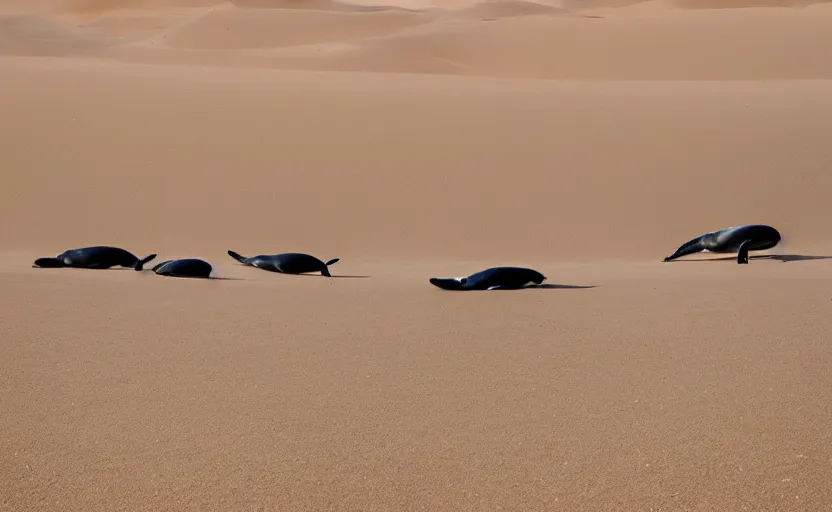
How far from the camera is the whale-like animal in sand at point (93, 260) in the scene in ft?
24.3

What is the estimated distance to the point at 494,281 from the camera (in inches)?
253

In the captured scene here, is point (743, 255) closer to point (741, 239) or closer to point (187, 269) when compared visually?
point (741, 239)

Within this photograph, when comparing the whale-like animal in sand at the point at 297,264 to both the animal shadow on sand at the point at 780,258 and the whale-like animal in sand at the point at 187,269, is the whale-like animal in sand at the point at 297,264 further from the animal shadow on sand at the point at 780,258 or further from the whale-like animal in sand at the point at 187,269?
the animal shadow on sand at the point at 780,258

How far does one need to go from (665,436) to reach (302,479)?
1.18m

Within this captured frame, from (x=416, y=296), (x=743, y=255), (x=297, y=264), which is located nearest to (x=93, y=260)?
(x=297, y=264)

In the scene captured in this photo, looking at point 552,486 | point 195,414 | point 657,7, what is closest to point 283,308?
point 195,414

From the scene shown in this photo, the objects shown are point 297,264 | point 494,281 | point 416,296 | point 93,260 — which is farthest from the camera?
point 93,260

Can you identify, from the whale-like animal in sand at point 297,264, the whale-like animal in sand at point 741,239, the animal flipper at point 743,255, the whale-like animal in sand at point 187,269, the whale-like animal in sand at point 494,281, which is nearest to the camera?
the whale-like animal in sand at point 494,281

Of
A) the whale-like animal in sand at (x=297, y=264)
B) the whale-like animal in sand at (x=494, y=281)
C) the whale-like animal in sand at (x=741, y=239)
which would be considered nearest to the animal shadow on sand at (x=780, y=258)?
the whale-like animal in sand at (x=741, y=239)

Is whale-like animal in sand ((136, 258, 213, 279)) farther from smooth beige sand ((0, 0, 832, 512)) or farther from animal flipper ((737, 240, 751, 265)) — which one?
animal flipper ((737, 240, 751, 265))

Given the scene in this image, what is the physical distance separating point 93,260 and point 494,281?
2.96 m

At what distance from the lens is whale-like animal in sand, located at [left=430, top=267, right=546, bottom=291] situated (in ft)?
21.0

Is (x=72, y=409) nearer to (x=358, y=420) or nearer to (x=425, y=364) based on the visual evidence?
(x=358, y=420)

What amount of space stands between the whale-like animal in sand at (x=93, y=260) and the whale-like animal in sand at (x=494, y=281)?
2.32 meters
